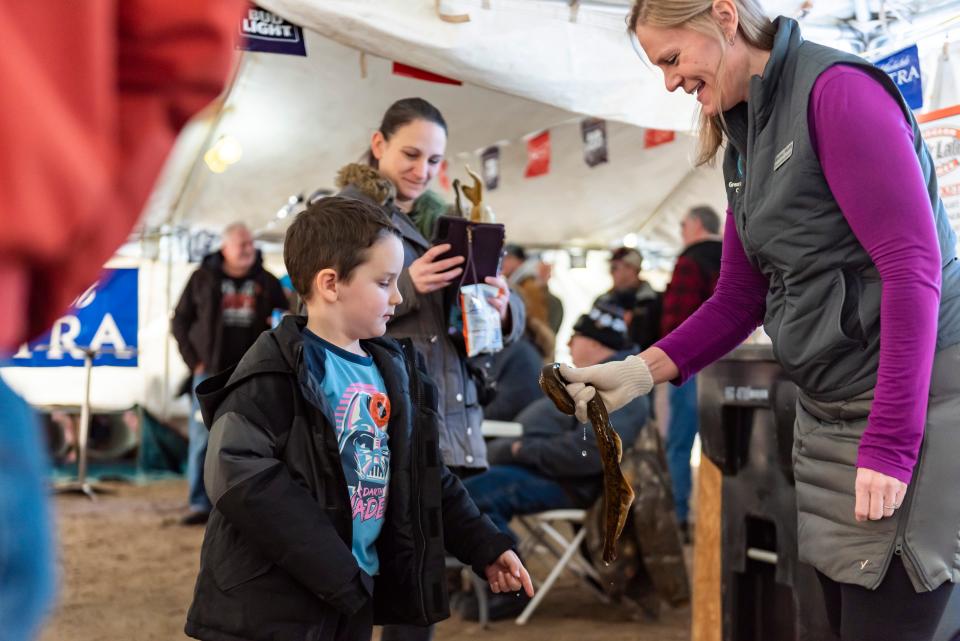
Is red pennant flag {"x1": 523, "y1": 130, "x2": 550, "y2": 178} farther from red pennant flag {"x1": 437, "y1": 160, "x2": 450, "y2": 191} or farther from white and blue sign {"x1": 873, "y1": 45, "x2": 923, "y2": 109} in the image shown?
white and blue sign {"x1": 873, "y1": 45, "x2": 923, "y2": 109}

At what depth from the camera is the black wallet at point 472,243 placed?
9.12 feet

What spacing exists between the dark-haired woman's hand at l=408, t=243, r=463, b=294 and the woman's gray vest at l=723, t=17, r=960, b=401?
1.02 metres

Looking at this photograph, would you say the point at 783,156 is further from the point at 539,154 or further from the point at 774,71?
the point at 539,154

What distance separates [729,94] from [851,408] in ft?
1.91

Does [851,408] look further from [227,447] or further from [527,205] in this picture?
[527,205]

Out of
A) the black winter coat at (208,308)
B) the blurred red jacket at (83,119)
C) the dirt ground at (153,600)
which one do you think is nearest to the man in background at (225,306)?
the black winter coat at (208,308)

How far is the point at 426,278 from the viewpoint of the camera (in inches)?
106

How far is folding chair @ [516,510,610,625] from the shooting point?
15.6ft

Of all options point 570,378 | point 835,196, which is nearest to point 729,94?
point 835,196

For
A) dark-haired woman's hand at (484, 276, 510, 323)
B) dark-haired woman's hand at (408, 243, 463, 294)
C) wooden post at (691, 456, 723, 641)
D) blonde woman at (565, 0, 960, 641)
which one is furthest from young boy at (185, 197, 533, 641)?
wooden post at (691, 456, 723, 641)

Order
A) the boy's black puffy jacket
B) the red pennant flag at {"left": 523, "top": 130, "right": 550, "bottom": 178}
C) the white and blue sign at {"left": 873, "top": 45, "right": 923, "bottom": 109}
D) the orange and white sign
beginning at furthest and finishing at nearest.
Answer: the red pennant flag at {"left": 523, "top": 130, "right": 550, "bottom": 178} → the white and blue sign at {"left": 873, "top": 45, "right": 923, "bottom": 109} → the orange and white sign → the boy's black puffy jacket

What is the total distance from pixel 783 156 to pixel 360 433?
3.21ft

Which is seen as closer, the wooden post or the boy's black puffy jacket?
the boy's black puffy jacket

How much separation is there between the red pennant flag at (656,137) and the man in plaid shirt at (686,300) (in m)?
1.59
